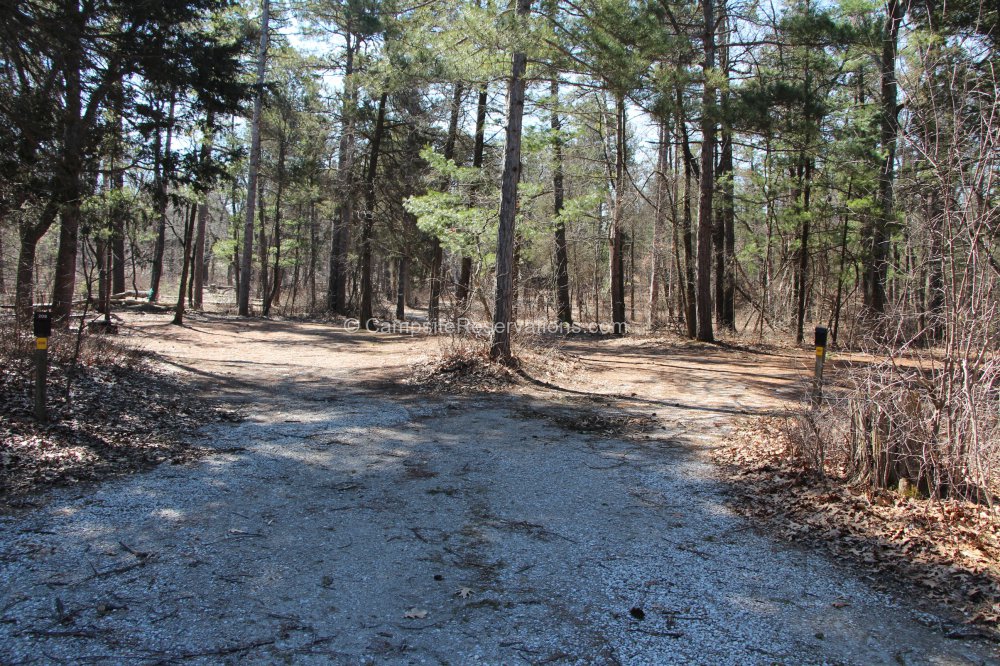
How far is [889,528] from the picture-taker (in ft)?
13.1

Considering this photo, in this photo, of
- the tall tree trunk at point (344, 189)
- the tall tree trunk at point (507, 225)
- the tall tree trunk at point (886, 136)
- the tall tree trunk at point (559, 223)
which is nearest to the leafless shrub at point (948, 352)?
the tall tree trunk at point (507, 225)

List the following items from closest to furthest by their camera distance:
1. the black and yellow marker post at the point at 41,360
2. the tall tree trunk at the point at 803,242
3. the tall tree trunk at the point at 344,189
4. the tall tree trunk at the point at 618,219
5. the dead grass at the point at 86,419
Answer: the dead grass at the point at 86,419 → the black and yellow marker post at the point at 41,360 → the tall tree trunk at the point at 803,242 → the tall tree trunk at the point at 618,219 → the tall tree trunk at the point at 344,189

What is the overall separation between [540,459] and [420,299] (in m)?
42.2

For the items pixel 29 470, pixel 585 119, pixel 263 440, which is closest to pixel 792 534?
pixel 263 440

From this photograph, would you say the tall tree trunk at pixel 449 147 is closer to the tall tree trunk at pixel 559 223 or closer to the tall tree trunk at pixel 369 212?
the tall tree trunk at pixel 369 212

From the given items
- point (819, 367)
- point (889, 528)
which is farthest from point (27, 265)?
point (889, 528)

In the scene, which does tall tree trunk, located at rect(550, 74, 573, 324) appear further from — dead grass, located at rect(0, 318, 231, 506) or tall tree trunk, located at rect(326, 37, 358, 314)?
dead grass, located at rect(0, 318, 231, 506)

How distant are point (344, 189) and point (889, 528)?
20.9m

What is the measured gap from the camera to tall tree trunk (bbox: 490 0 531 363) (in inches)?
415

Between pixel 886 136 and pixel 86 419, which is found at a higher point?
pixel 886 136

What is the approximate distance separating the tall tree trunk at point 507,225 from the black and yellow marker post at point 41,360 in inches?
260

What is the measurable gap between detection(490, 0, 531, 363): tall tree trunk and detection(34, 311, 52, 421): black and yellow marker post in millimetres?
6593

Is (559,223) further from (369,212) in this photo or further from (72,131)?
(72,131)

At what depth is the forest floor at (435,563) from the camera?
9.18ft
